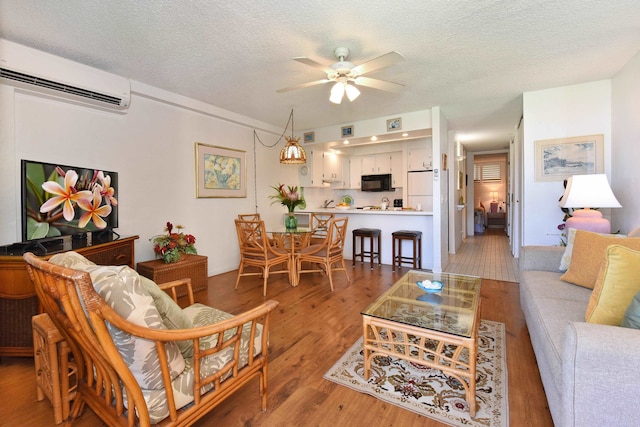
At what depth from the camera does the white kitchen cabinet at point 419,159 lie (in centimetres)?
594

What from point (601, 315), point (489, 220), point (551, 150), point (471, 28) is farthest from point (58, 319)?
point (489, 220)

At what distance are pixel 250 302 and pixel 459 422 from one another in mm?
2228

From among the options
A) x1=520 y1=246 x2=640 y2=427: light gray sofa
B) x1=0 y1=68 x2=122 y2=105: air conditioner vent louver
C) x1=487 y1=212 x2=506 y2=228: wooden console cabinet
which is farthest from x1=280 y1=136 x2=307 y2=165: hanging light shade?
x1=487 y1=212 x2=506 y2=228: wooden console cabinet

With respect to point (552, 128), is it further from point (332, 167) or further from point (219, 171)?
point (219, 171)

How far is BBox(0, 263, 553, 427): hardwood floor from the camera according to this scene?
1485mm

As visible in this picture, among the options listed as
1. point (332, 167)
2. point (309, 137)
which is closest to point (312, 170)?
point (309, 137)

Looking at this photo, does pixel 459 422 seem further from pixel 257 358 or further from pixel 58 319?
pixel 58 319

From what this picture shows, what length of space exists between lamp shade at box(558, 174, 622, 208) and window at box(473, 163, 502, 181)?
780 centimetres

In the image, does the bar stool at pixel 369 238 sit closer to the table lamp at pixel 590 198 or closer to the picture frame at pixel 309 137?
the picture frame at pixel 309 137

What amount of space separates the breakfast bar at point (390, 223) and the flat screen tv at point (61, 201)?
3.55m

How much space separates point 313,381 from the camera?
1.78m

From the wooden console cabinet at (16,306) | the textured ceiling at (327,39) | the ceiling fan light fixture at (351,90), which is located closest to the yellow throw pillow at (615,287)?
the textured ceiling at (327,39)

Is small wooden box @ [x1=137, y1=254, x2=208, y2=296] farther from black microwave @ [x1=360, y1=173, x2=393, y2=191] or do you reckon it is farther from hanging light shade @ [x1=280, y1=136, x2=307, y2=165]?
black microwave @ [x1=360, y1=173, x2=393, y2=191]

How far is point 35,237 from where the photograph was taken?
87.5 inches
